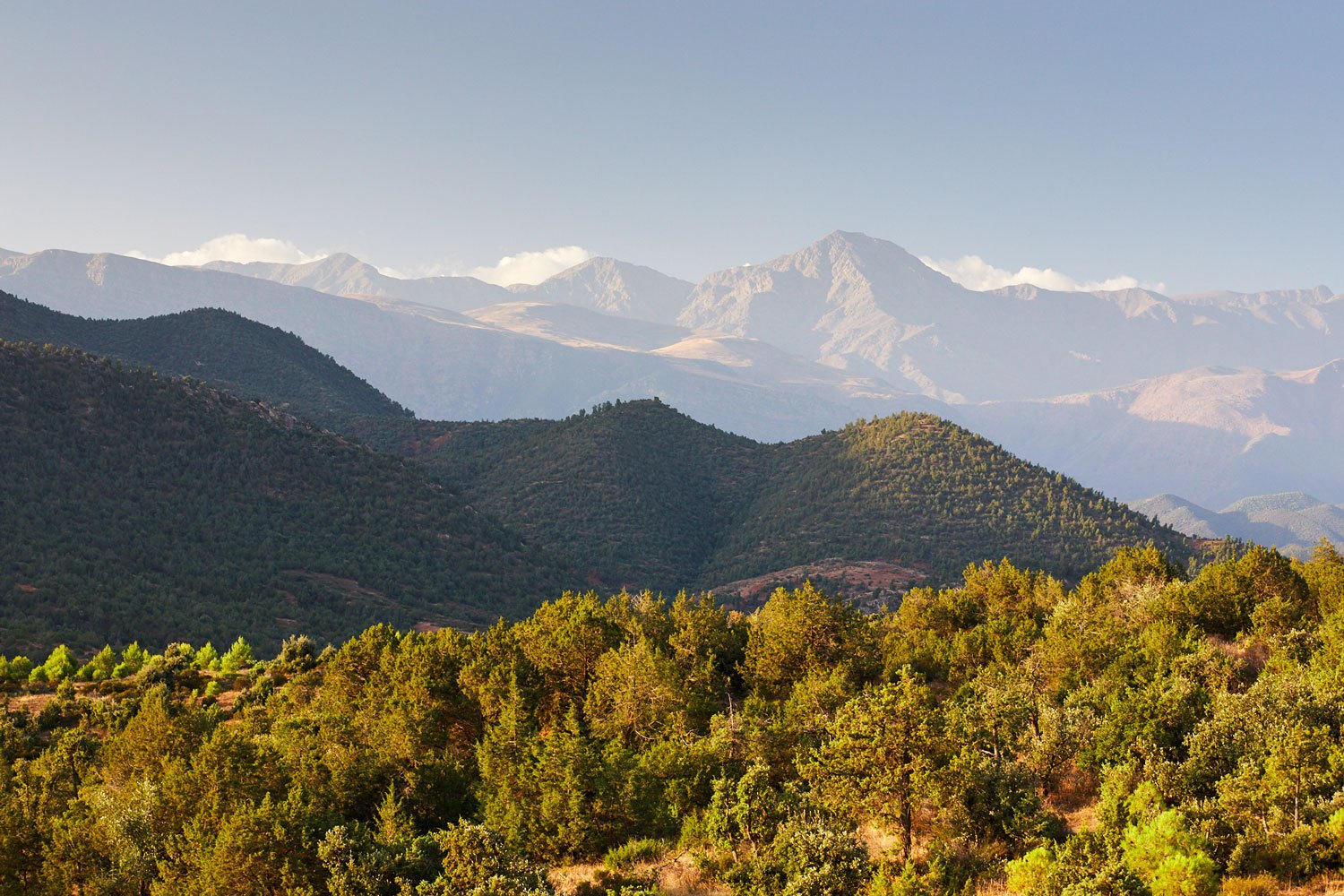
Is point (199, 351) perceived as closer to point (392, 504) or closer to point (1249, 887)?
point (392, 504)

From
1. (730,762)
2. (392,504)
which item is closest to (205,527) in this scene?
(392,504)

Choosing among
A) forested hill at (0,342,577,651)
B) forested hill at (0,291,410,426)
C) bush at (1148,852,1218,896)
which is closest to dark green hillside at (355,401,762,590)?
forested hill at (0,342,577,651)

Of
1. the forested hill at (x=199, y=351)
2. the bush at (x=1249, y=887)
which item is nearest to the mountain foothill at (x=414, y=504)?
the forested hill at (x=199, y=351)

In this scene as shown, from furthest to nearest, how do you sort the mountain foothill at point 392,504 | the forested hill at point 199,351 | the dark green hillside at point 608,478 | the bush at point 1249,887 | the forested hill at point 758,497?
1. the forested hill at point 199,351
2. the dark green hillside at point 608,478
3. the forested hill at point 758,497
4. the mountain foothill at point 392,504
5. the bush at point 1249,887

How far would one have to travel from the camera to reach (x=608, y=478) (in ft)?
497

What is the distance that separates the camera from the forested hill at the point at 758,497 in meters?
129

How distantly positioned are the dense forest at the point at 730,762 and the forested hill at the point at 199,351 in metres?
120

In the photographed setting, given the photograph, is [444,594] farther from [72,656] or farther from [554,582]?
[72,656]

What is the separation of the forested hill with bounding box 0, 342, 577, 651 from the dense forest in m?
24.3

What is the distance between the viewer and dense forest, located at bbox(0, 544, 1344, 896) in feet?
78.4

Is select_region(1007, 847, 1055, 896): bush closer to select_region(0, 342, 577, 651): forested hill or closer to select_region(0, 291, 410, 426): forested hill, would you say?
select_region(0, 342, 577, 651): forested hill

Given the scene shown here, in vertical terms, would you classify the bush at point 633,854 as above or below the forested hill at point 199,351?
below

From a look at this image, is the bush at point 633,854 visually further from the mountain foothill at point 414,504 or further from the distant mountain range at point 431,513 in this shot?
the mountain foothill at point 414,504

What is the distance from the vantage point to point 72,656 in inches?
2483
